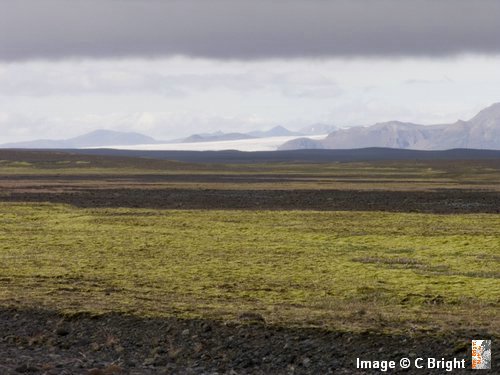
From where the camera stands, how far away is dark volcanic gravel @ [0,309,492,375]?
1645 centimetres

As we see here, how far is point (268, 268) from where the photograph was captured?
28812 mm

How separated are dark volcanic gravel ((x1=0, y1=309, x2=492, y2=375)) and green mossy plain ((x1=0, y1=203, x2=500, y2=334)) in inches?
34.3

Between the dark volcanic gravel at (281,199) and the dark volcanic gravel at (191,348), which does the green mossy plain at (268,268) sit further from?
the dark volcanic gravel at (281,199)

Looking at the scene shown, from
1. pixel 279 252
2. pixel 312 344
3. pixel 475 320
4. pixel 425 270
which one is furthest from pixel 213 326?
pixel 279 252

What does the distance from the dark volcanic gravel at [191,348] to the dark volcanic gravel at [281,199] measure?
120ft

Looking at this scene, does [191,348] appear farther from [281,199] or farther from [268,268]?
[281,199]

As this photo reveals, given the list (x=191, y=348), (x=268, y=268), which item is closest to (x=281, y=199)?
(x=268, y=268)

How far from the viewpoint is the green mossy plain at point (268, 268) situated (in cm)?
2103

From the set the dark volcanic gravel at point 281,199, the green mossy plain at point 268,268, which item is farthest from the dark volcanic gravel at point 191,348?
the dark volcanic gravel at point 281,199

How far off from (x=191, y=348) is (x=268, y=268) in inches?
435

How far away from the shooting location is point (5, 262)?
98.3ft

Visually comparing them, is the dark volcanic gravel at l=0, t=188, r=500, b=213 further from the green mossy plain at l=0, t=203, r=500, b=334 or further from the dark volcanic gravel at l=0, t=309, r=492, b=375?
the dark volcanic gravel at l=0, t=309, r=492, b=375

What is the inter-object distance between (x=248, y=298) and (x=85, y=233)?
1893 cm

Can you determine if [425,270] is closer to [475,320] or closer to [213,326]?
[475,320]
